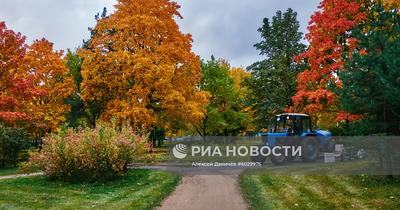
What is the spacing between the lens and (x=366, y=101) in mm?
14297

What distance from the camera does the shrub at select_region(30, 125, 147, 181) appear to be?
17.2 meters

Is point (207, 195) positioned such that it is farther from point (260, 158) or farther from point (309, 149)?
point (309, 149)

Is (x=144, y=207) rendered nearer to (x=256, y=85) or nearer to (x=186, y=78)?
(x=186, y=78)

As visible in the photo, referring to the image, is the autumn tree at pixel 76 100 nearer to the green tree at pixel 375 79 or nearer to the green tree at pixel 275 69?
the green tree at pixel 275 69

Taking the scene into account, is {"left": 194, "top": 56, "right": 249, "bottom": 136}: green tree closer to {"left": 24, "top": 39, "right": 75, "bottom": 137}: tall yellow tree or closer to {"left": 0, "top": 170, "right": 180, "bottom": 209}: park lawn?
{"left": 24, "top": 39, "right": 75, "bottom": 137}: tall yellow tree

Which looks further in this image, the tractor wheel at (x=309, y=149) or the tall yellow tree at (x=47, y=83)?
the tall yellow tree at (x=47, y=83)

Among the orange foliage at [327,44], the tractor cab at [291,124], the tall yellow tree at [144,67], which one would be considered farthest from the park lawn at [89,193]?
the orange foliage at [327,44]

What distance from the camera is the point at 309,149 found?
77.9 feet

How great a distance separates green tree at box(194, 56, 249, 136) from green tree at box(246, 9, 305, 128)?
13.8ft

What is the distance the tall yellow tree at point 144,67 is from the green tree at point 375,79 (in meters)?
14.4

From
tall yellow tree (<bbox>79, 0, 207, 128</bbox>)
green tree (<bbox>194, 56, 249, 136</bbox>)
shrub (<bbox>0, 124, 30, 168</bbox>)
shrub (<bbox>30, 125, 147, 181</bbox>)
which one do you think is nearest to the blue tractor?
tall yellow tree (<bbox>79, 0, 207, 128</bbox>)

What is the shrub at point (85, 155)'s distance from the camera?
56.5 ft

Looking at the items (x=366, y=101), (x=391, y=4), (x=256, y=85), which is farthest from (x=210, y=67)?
(x=366, y=101)

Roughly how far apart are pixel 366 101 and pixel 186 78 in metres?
17.3
